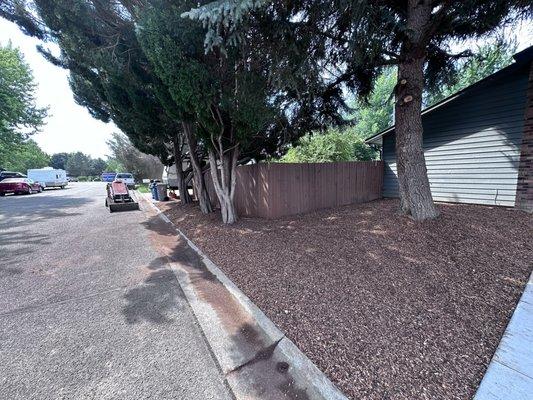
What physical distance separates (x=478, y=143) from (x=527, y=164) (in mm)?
1424

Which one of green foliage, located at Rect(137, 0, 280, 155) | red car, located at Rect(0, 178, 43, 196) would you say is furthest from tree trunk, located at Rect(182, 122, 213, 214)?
red car, located at Rect(0, 178, 43, 196)

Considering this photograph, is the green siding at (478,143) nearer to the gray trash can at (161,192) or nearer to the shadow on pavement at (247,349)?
the shadow on pavement at (247,349)

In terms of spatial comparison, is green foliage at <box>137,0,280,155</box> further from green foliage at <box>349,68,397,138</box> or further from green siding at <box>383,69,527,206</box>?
green foliage at <box>349,68,397,138</box>

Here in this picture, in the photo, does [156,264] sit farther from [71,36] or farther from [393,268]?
[71,36]

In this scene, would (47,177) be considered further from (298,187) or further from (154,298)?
(154,298)

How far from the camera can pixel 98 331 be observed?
8.27 feet

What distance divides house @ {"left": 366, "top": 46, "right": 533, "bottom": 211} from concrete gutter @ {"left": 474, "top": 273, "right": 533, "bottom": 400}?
5.55m

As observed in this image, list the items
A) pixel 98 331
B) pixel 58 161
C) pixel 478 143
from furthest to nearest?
pixel 58 161 < pixel 478 143 < pixel 98 331

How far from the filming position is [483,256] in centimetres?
356

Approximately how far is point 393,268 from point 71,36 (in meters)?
8.56

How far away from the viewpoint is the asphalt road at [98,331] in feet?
6.16

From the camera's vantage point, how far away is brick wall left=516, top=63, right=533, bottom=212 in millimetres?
5809

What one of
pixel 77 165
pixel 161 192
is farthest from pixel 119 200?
pixel 77 165

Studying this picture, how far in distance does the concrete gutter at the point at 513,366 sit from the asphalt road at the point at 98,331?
1.92m
